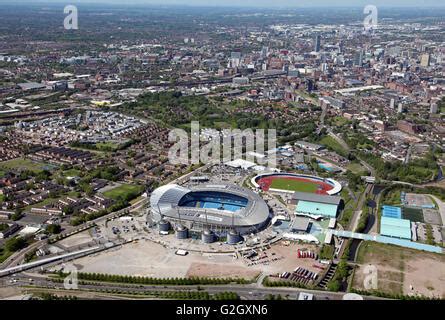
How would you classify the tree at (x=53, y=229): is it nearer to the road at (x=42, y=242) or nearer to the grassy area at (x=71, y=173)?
the road at (x=42, y=242)

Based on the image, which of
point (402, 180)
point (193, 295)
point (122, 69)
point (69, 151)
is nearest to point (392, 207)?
point (402, 180)

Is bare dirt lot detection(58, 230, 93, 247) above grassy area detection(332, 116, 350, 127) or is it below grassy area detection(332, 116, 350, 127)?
below

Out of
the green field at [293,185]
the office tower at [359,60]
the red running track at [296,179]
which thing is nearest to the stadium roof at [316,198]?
the red running track at [296,179]

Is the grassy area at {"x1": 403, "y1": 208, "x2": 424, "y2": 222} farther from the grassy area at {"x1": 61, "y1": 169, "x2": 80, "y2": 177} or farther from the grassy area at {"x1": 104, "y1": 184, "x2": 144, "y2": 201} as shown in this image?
the grassy area at {"x1": 61, "y1": 169, "x2": 80, "y2": 177}

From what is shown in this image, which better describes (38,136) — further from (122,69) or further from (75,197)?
(122,69)

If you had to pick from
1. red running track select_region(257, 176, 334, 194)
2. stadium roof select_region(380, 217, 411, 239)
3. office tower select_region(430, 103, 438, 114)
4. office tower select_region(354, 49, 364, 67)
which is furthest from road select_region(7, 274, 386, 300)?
office tower select_region(354, 49, 364, 67)
